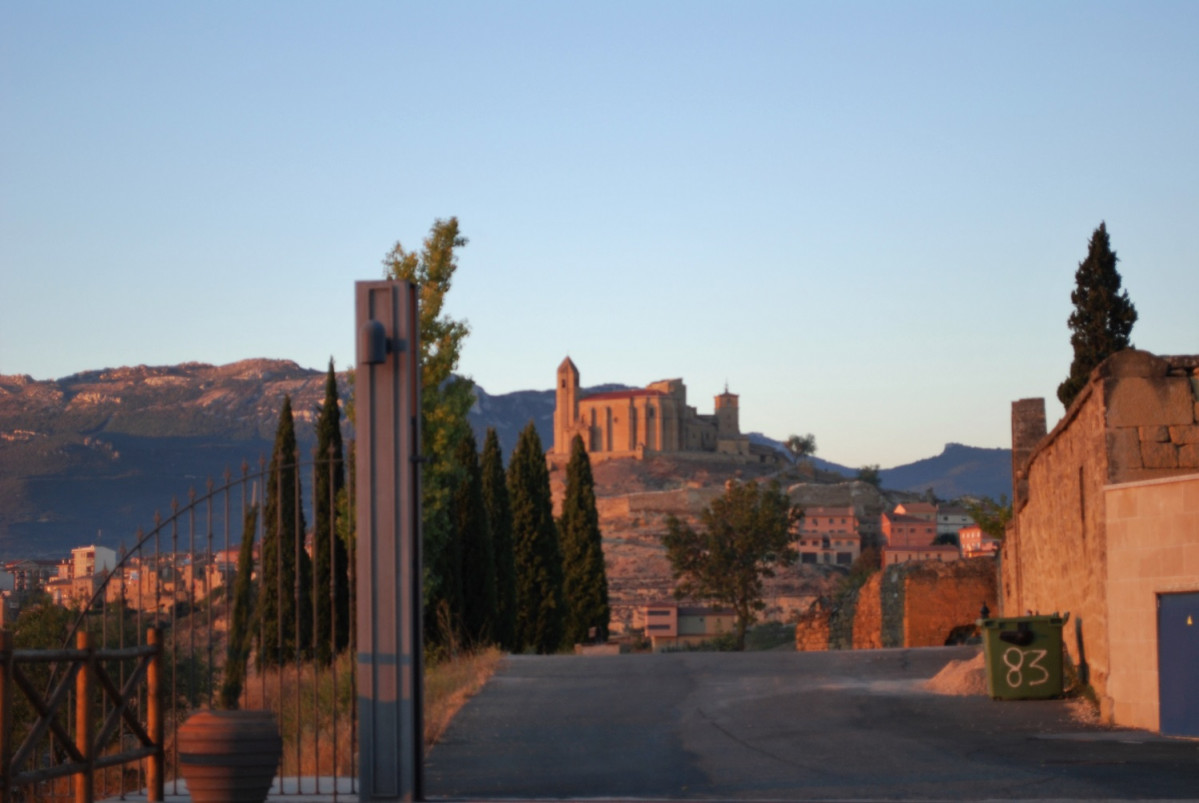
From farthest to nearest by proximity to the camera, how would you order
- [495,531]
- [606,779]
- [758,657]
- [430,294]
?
[495,531]
[430,294]
[758,657]
[606,779]

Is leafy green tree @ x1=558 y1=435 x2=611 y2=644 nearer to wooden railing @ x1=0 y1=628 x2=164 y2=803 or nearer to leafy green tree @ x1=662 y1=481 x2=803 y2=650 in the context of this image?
leafy green tree @ x1=662 y1=481 x2=803 y2=650

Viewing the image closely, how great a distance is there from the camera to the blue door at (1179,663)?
34.1ft

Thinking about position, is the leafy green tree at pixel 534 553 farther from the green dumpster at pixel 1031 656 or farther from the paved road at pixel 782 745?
the green dumpster at pixel 1031 656

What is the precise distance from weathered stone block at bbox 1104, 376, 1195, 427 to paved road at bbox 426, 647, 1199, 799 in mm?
2650

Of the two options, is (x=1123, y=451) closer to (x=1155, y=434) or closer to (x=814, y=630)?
(x=1155, y=434)

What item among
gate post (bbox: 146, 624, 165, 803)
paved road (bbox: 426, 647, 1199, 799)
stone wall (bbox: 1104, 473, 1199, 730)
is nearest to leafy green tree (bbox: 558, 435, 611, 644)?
paved road (bbox: 426, 647, 1199, 799)

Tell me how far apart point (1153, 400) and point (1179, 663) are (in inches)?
88.1

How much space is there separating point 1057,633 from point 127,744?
1011 centimetres

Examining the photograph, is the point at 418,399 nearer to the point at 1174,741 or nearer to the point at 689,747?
the point at 689,747

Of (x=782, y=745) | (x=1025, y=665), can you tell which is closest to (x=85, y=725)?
(x=782, y=745)

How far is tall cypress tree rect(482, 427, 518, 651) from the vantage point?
27484mm

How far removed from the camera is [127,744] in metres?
14.9

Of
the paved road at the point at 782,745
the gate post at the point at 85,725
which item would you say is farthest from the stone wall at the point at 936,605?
the gate post at the point at 85,725

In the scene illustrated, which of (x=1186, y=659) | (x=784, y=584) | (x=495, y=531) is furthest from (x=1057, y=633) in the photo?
(x=784, y=584)
